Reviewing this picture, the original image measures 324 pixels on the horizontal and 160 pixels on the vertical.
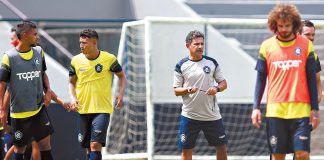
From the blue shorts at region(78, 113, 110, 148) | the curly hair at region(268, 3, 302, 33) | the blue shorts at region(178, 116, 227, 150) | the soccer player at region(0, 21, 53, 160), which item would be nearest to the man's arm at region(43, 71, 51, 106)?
the soccer player at region(0, 21, 53, 160)

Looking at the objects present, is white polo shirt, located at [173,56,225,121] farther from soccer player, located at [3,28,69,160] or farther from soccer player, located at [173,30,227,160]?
soccer player, located at [3,28,69,160]

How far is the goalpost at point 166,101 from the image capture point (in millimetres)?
12984

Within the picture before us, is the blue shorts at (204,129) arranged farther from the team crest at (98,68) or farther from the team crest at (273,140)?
the team crest at (273,140)

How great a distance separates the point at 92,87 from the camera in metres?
10.4


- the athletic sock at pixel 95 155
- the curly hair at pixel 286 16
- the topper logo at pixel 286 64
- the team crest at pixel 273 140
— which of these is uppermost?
the curly hair at pixel 286 16

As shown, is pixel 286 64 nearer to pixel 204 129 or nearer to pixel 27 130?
pixel 204 129

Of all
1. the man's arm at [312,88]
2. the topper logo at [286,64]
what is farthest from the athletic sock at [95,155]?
the man's arm at [312,88]

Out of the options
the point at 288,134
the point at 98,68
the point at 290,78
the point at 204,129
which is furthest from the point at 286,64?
the point at 98,68

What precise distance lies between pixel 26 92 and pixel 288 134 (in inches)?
143

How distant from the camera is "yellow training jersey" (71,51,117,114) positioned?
408 inches

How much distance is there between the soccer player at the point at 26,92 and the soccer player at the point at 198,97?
176 centimetres

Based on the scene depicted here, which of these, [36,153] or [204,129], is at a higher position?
[204,129]

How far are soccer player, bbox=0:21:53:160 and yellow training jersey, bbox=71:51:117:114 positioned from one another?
1.84 ft


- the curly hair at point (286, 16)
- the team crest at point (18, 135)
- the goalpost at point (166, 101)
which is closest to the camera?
the curly hair at point (286, 16)
